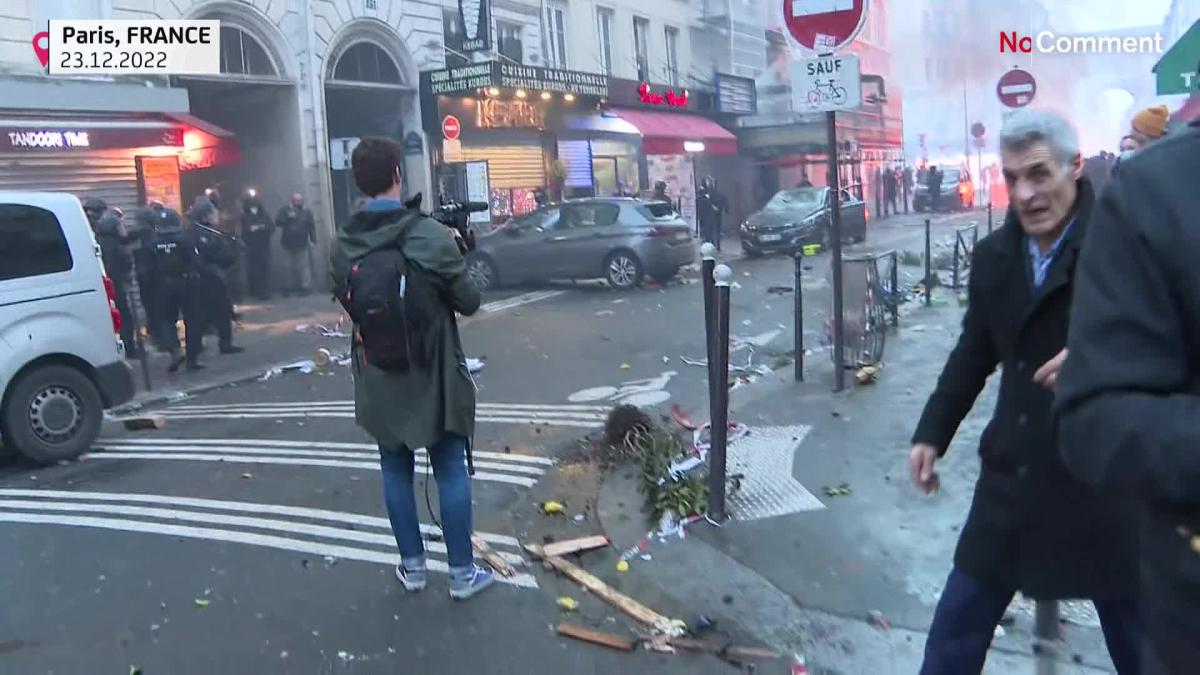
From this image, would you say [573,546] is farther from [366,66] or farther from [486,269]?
[366,66]

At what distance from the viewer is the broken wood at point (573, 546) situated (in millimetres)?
4898

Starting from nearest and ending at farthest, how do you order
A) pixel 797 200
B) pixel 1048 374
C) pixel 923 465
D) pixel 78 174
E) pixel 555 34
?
pixel 1048 374, pixel 923 465, pixel 78 174, pixel 797 200, pixel 555 34

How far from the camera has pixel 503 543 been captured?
5141 millimetres

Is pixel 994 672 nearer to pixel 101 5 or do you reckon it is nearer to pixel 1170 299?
pixel 1170 299

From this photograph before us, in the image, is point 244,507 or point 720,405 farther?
point 244,507

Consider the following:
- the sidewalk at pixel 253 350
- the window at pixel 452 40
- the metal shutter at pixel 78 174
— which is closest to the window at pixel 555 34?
the window at pixel 452 40

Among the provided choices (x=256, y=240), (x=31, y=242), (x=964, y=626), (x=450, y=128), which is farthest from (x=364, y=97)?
(x=964, y=626)

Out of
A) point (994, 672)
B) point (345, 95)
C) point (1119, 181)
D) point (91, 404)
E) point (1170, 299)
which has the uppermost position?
point (345, 95)

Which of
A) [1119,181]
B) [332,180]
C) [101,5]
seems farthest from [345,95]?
[1119,181]

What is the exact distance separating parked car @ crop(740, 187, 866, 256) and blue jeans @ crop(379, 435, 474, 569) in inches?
674

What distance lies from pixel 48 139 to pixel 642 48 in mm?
18245

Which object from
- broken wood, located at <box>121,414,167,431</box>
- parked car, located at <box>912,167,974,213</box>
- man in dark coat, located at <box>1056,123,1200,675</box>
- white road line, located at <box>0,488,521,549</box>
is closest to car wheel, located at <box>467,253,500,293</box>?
broken wood, located at <box>121,414,167,431</box>

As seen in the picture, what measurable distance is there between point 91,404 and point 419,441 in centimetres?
451

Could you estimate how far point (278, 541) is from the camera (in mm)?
5281
